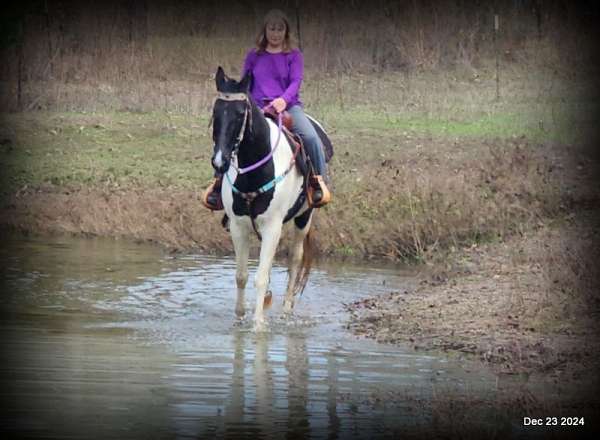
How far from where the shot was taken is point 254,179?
33.6ft

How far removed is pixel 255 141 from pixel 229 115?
0.62 metres

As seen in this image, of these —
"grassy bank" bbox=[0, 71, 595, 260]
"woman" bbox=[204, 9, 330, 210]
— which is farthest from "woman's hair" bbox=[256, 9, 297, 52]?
"grassy bank" bbox=[0, 71, 595, 260]

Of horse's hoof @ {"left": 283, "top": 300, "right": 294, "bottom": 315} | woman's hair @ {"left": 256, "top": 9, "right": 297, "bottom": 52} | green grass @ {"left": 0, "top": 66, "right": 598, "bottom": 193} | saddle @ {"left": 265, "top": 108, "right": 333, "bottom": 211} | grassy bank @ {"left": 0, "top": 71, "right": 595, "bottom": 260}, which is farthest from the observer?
green grass @ {"left": 0, "top": 66, "right": 598, "bottom": 193}

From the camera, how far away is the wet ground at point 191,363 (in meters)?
7.35

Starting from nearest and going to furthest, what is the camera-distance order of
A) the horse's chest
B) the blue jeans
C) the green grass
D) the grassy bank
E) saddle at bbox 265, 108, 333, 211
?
1. the horse's chest
2. saddle at bbox 265, 108, 333, 211
3. the blue jeans
4. the grassy bank
5. the green grass

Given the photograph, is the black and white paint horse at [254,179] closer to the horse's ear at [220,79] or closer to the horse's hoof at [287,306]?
the horse's ear at [220,79]

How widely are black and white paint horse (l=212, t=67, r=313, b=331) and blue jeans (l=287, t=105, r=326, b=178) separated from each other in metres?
0.26

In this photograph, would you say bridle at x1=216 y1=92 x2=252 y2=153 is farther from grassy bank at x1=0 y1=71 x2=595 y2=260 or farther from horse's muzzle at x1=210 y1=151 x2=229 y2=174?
grassy bank at x1=0 y1=71 x2=595 y2=260

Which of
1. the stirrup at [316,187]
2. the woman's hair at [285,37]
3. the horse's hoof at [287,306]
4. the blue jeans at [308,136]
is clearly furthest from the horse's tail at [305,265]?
the woman's hair at [285,37]

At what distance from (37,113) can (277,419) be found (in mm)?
15099

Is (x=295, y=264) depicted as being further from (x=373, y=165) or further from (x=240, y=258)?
(x=373, y=165)

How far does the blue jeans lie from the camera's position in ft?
36.3

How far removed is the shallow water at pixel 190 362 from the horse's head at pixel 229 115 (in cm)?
159

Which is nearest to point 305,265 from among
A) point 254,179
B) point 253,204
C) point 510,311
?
point 253,204
